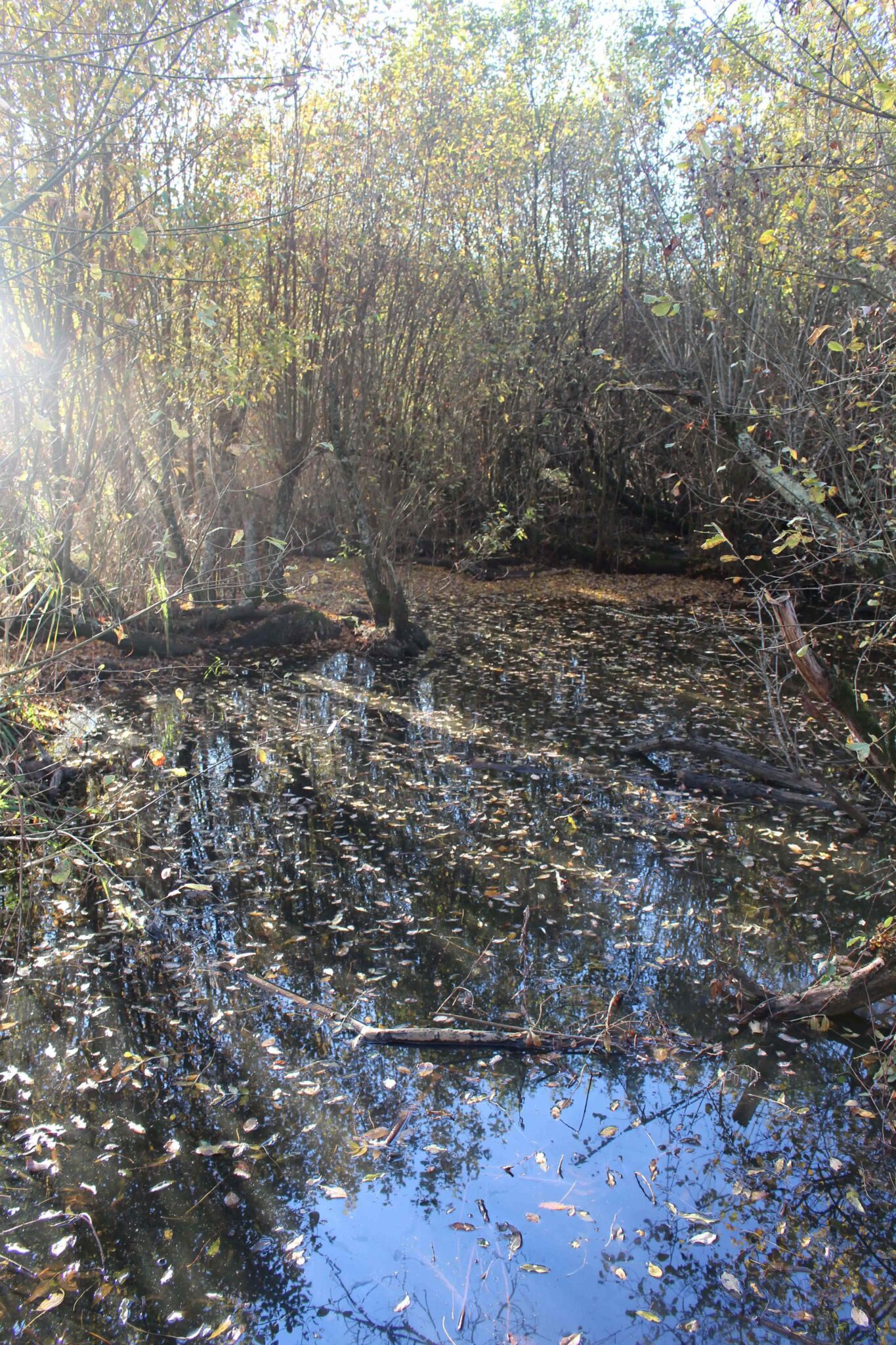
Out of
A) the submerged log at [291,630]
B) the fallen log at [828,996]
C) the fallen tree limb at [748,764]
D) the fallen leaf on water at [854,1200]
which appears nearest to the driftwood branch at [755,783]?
the fallen tree limb at [748,764]

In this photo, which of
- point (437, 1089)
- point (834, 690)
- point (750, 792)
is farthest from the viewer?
point (750, 792)

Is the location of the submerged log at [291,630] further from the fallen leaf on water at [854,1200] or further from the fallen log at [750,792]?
the fallen leaf on water at [854,1200]

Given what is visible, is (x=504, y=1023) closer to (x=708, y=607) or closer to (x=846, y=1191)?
(x=846, y=1191)

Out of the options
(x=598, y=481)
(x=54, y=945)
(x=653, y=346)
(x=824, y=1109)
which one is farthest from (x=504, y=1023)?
(x=598, y=481)

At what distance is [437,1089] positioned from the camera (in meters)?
4.50

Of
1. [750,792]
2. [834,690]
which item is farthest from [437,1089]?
[750,792]

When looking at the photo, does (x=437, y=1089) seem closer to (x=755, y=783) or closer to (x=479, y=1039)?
(x=479, y=1039)

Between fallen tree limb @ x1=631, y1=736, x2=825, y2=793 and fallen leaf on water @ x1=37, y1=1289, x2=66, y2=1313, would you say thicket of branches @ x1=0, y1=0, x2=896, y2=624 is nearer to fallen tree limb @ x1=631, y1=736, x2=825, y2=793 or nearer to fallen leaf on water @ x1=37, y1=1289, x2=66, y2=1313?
fallen tree limb @ x1=631, y1=736, x2=825, y2=793

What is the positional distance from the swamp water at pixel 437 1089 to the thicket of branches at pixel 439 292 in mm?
2055

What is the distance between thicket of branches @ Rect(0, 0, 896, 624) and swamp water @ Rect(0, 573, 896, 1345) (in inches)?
80.9

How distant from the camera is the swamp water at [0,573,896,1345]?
3436 millimetres

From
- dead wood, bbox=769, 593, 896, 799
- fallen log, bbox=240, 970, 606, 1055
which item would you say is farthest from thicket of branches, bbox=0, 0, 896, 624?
fallen log, bbox=240, 970, 606, 1055

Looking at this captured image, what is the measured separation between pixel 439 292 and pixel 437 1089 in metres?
14.2

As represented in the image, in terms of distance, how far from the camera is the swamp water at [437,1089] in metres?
3.44
